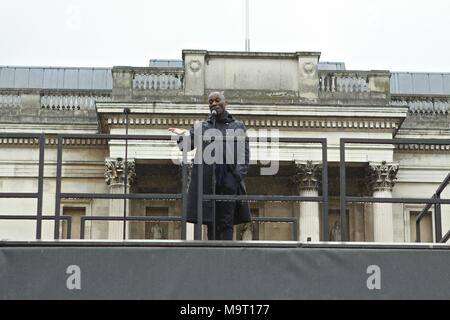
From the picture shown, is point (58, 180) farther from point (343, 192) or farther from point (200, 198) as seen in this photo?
point (343, 192)

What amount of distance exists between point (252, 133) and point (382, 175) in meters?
4.56

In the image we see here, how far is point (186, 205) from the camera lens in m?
11.7

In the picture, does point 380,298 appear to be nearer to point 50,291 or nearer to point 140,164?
point 50,291

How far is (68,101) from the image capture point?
41.6m

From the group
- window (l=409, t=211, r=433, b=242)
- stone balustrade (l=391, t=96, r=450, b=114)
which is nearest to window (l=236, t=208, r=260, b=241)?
window (l=409, t=211, r=433, b=242)

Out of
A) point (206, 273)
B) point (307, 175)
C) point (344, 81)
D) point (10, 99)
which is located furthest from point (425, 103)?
point (206, 273)

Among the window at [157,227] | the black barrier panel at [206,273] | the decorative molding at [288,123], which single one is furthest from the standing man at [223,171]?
the decorative molding at [288,123]

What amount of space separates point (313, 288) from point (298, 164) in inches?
1081

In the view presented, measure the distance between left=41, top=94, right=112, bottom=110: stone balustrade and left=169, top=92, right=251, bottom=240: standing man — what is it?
28936mm

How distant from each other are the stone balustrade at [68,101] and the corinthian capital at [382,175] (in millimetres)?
9099

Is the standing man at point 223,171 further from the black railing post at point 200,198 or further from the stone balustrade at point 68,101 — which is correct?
the stone balustrade at point 68,101

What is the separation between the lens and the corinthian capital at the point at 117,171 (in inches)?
1507

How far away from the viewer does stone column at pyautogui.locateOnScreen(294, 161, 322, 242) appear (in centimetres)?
3788
